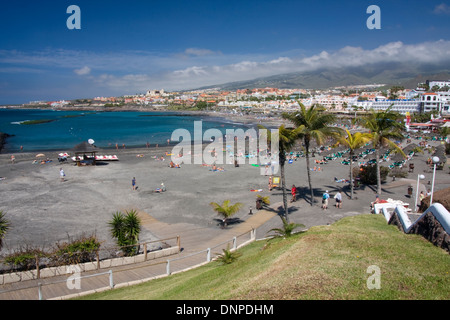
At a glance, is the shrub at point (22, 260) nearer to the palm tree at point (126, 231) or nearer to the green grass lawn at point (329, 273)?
the palm tree at point (126, 231)

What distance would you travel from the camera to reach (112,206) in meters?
17.0

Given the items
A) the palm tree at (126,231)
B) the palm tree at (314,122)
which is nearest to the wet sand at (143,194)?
the palm tree at (126,231)

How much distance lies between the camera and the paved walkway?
7.77m

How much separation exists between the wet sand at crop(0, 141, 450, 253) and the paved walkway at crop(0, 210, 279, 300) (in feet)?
2.03

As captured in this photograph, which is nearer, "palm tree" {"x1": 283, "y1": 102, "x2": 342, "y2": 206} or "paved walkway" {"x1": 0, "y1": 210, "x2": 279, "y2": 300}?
"paved walkway" {"x1": 0, "y1": 210, "x2": 279, "y2": 300}

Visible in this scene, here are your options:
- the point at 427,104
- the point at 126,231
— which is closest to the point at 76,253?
the point at 126,231

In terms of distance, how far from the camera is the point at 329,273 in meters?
5.00

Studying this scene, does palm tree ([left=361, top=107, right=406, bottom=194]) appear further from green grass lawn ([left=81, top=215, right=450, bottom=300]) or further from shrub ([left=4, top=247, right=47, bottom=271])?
shrub ([left=4, top=247, right=47, bottom=271])

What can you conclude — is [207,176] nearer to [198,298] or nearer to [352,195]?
[352,195]

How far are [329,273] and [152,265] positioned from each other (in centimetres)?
607

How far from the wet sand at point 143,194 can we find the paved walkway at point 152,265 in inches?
24.3

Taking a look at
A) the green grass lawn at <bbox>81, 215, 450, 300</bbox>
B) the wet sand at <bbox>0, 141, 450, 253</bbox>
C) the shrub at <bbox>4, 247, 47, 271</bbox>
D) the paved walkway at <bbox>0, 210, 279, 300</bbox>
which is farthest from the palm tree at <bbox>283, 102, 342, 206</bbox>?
the shrub at <bbox>4, 247, 47, 271</bbox>

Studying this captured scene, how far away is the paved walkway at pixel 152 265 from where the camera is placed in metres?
7.77

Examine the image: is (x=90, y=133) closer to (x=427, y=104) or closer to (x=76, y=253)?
(x=76, y=253)
